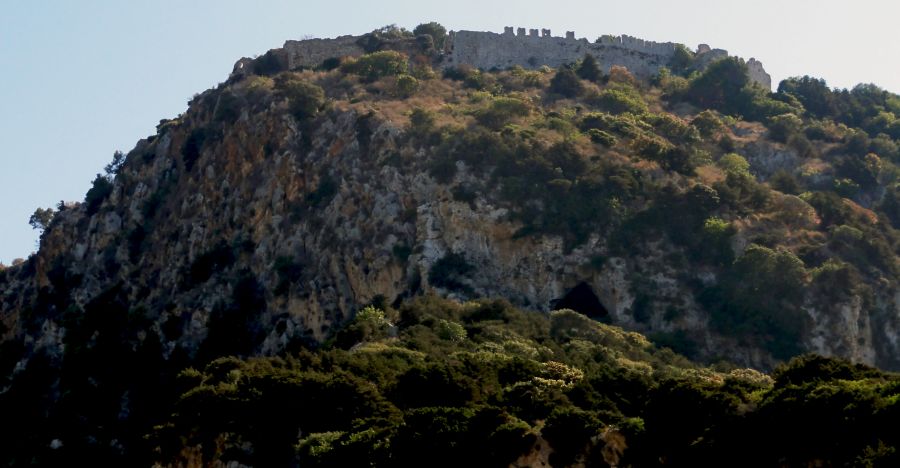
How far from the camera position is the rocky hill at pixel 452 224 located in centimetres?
6125

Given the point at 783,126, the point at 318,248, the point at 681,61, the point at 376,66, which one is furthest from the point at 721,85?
the point at 318,248

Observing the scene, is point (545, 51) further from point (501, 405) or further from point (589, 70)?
point (501, 405)

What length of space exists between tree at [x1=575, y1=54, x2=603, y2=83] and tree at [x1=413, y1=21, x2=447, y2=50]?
9.47m

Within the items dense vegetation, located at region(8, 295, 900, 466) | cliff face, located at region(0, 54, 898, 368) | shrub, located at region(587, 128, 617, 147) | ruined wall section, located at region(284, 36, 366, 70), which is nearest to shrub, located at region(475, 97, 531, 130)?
cliff face, located at region(0, 54, 898, 368)

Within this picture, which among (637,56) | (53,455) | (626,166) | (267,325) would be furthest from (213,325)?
(637,56)

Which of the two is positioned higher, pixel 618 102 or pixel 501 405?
pixel 618 102

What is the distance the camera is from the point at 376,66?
83125mm

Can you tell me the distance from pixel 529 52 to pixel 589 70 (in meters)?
6.36

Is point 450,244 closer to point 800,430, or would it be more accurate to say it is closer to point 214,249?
point 214,249

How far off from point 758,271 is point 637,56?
3539 cm

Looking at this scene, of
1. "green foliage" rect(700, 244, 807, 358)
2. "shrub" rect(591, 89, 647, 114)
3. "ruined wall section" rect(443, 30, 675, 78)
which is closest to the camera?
"green foliage" rect(700, 244, 807, 358)

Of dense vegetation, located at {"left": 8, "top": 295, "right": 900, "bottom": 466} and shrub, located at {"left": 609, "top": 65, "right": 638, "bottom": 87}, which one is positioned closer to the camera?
dense vegetation, located at {"left": 8, "top": 295, "right": 900, "bottom": 466}

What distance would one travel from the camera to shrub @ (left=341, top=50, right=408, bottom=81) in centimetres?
8262

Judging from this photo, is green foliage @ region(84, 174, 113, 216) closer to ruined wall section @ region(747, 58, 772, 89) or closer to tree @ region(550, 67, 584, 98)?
tree @ region(550, 67, 584, 98)
